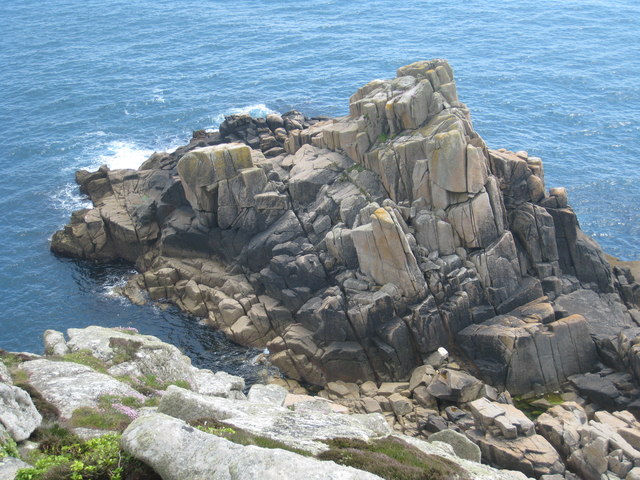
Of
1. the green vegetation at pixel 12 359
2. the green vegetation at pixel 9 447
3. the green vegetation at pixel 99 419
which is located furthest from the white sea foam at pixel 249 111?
the green vegetation at pixel 9 447

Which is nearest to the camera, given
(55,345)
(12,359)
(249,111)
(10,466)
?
(10,466)

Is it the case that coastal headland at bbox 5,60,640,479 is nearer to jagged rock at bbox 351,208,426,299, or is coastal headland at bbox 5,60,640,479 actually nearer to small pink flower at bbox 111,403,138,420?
jagged rock at bbox 351,208,426,299

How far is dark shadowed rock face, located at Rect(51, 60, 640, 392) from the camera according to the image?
5744 centimetres

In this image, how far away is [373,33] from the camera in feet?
Answer: 452

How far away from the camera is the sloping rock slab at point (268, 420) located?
29.7 m

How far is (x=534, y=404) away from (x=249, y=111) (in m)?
69.4

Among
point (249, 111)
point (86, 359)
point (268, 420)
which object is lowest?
point (86, 359)

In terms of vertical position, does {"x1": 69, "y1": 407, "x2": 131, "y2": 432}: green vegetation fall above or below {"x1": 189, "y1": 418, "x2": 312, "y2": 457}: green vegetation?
below

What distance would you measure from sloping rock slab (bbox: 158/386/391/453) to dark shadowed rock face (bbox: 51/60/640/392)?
2367 centimetres

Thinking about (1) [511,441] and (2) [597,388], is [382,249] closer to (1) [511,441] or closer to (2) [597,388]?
(1) [511,441]

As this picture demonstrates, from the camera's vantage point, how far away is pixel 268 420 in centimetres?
3209

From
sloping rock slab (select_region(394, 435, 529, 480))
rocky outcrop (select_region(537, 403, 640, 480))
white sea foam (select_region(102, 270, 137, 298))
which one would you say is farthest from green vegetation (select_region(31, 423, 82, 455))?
white sea foam (select_region(102, 270, 137, 298))

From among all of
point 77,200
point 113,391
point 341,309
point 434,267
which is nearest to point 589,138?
point 434,267

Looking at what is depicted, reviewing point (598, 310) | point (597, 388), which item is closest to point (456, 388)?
point (597, 388)
